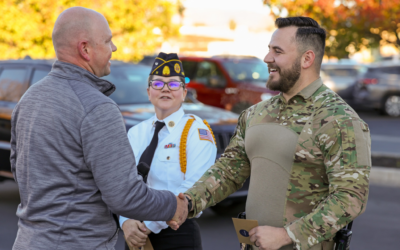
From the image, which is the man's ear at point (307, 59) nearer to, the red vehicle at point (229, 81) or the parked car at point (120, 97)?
the parked car at point (120, 97)

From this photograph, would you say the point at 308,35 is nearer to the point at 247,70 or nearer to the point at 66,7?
the point at 247,70

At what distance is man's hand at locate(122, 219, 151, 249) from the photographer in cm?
294

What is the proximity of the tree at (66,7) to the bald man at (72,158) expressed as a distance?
11.1 metres

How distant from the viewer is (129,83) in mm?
6836

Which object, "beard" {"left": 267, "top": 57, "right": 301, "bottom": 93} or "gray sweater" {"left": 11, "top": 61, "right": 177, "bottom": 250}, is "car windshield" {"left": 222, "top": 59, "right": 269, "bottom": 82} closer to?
"beard" {"left": 267, "top": 57, "right": 301, "bottom": 93}

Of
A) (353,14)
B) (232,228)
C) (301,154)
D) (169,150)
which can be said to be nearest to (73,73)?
(169,150)

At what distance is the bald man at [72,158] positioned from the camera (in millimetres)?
2141

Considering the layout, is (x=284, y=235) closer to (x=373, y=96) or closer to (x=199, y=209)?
(x=199, y=209)

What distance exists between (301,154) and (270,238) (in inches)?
16.9

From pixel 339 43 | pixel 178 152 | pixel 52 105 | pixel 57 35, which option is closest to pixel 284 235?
pixel 178 152

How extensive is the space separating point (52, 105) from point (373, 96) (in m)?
18.3

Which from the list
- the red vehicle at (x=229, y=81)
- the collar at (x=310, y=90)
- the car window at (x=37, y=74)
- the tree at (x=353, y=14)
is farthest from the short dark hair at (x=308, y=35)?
the tree at (x=353, y=14)

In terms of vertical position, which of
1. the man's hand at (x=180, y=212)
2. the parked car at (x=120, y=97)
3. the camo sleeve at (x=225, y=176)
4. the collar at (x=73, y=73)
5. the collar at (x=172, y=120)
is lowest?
the parked car at (x=120, y=97)

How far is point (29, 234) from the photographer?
7.23ft
